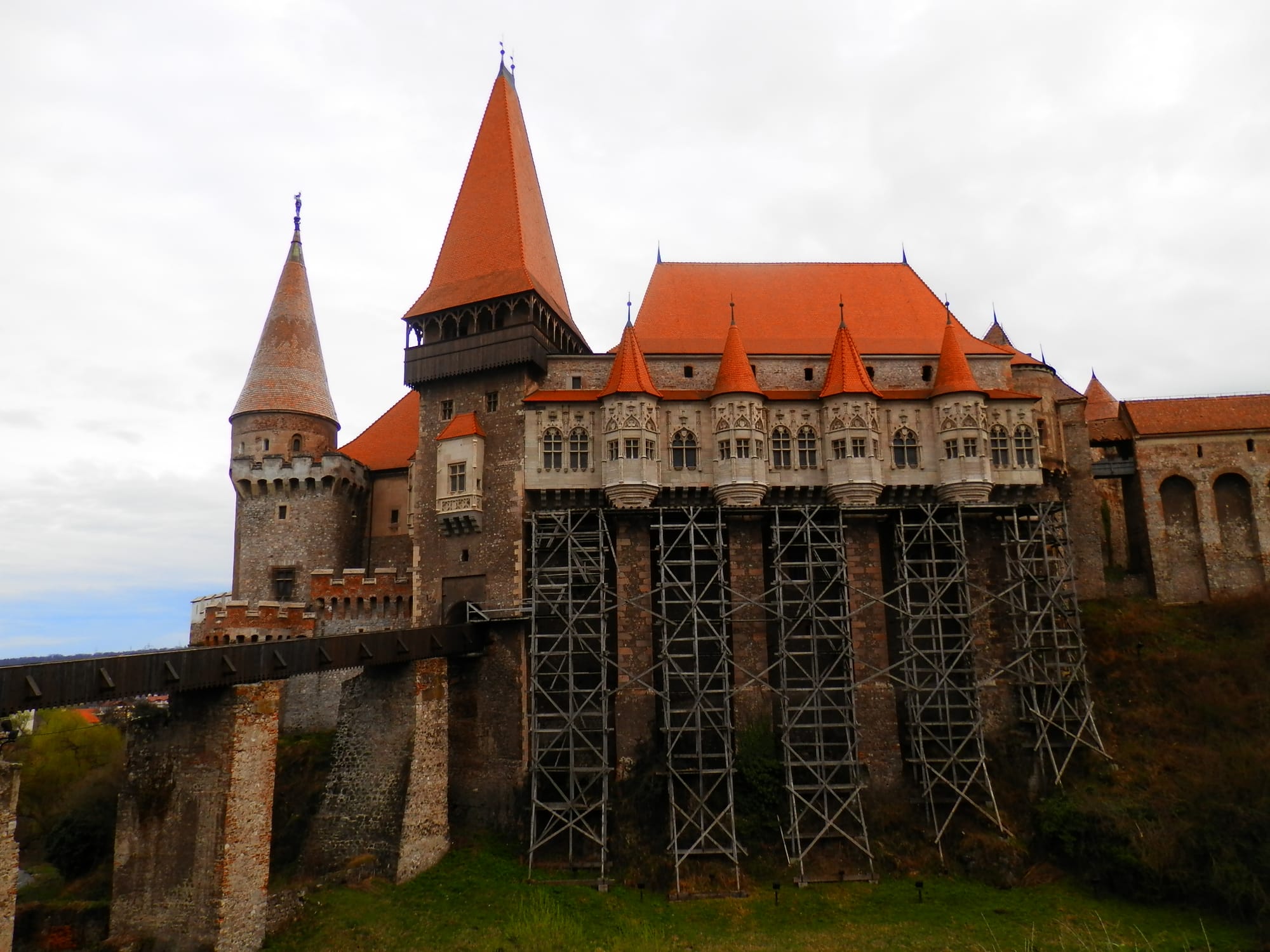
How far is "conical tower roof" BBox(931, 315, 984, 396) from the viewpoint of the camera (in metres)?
28.0

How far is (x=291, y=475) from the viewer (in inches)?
1321

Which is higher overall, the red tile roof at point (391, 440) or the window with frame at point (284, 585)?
the red tile roof at point (391, 440)

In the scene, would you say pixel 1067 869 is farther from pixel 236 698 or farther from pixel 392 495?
pixel 392 495

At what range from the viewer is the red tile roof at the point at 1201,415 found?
3198cm

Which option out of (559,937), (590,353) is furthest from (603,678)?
(590,353)

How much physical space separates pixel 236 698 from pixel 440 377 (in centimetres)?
1393

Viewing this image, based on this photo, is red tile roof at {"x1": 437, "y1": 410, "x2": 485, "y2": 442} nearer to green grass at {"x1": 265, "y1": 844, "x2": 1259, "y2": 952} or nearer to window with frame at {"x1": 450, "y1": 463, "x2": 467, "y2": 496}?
window with frame at {"x1": 450, "y1": 463, "x2": 467, "y2": 496}

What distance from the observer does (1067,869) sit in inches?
905

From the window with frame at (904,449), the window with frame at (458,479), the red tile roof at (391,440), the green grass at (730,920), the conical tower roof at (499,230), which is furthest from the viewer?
the red tile roof at (391,440)

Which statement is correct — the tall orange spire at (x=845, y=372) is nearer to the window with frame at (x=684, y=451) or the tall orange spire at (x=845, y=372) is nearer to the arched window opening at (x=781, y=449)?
the arched window opening at (x=781, y=449)

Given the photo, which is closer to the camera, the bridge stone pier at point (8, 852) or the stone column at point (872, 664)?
the bridge stone pier at point (8, 852)

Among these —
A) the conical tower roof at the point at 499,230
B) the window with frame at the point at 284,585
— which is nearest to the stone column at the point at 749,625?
the conical tower roof at the point at 499,230

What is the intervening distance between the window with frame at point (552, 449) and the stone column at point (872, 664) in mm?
9259

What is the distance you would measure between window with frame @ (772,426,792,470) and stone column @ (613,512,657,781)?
4.77m
